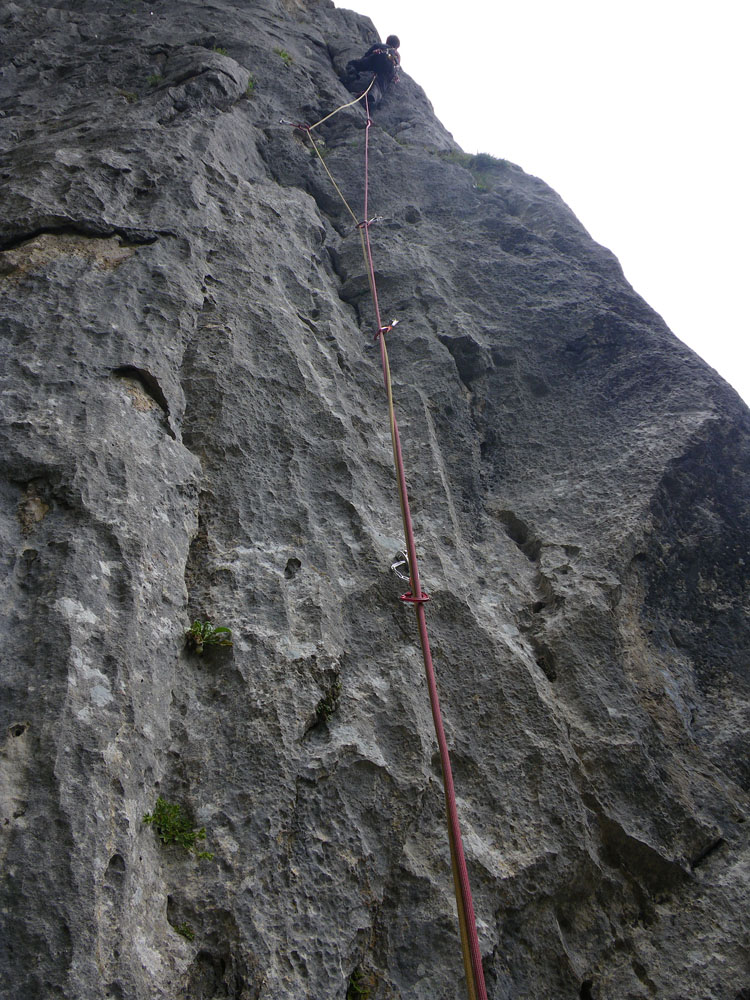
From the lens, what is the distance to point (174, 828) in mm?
2820

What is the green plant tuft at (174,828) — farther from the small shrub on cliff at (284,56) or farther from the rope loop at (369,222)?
the small shrub on cliff at (284,56)

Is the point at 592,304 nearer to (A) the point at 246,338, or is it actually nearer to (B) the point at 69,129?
(A) the point at 246,338

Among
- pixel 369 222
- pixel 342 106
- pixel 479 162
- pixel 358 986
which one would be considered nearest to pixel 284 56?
pixel 342 106

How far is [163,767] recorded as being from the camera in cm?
294

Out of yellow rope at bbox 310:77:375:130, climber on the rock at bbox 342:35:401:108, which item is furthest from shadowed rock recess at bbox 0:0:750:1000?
climber on the rock at bbox 342:35:401:108

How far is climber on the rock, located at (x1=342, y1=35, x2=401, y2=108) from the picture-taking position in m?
10.5

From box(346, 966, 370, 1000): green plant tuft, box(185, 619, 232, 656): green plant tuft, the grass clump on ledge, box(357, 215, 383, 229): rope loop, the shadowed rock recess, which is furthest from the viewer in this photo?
the grass clump on ledge

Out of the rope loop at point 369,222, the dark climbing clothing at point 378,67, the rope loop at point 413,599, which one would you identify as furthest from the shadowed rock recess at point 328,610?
the dark climbing clothing at point 378,67

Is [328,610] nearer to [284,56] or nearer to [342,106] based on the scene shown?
[342,106]

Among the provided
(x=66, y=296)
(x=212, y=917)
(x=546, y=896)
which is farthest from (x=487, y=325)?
(x=212, y=917)

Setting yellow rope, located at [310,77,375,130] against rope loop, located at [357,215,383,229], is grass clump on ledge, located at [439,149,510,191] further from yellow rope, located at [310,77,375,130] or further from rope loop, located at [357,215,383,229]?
rope loop, located at [357,215,383,229]

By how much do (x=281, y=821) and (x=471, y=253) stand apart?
639 centimetres

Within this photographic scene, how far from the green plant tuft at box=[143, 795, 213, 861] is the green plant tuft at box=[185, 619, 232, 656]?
0.73 m

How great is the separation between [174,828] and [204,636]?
2.90 feet
